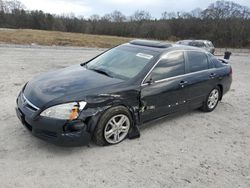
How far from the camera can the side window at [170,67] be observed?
3894 millimetres

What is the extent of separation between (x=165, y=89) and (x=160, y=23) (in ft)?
155

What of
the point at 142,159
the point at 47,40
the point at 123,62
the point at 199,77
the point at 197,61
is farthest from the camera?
the point at 47,40

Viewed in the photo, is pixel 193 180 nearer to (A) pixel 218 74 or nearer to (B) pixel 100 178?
(B) pixel 100 178

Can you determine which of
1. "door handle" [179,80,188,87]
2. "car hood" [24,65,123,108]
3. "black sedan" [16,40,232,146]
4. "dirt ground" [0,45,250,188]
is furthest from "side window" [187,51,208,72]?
"car hood" [24,65,123,108]

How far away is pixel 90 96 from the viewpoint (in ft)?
10.4

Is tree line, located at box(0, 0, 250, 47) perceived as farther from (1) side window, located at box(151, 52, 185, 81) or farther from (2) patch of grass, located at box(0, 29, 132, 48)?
(1) side window, located at box(151, 52, 185, 81)

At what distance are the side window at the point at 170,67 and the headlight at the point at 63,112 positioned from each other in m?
1.47

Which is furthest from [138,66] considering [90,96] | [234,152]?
[234,152]

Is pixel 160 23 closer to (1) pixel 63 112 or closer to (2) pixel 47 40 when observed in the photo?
(2) pixel 47 40

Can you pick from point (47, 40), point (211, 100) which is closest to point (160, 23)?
Answer: point (47, 40)

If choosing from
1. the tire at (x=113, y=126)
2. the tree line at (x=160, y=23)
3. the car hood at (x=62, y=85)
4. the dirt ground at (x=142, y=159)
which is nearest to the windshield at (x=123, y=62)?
the car hood at (x=62, y=85)

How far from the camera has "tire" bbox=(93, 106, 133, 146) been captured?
10.7 feet

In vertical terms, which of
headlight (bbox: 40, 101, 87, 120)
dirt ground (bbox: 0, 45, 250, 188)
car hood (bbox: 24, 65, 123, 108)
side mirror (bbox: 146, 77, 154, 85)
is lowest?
dirt ground (bbox: 0, 45, 250, 188)

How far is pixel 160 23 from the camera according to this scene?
48.4 m
